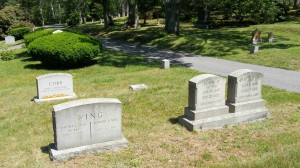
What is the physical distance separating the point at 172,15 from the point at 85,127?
2262cm

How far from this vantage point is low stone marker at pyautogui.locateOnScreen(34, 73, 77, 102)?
1173 centimetres

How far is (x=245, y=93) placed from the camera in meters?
9.15

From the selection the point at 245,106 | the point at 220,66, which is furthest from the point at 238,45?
the point at 245,106

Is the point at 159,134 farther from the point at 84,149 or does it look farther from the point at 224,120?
the point at 84,149

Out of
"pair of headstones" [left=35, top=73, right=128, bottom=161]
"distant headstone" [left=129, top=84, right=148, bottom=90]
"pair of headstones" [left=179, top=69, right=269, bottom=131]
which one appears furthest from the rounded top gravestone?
"distant headstone" [left=129, top=84, right=148, bottom=90]

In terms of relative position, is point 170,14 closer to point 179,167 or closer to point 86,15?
point 179,167

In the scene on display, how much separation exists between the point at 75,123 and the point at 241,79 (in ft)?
15.4

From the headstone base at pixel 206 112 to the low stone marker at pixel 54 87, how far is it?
519 cm

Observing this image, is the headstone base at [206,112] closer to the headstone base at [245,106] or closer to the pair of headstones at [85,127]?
the headstone base at [245,106]

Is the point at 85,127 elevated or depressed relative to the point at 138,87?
elevated

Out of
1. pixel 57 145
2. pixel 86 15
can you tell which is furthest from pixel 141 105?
pixel 86 15

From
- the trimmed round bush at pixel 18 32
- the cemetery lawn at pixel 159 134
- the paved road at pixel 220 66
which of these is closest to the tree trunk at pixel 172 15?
the paved road at pixel 220 66

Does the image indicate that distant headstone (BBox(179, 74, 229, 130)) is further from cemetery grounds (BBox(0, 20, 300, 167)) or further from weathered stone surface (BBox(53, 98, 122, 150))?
weathered stone surface (BBox(53, 98, 122, 150))

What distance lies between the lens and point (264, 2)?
34219mm
